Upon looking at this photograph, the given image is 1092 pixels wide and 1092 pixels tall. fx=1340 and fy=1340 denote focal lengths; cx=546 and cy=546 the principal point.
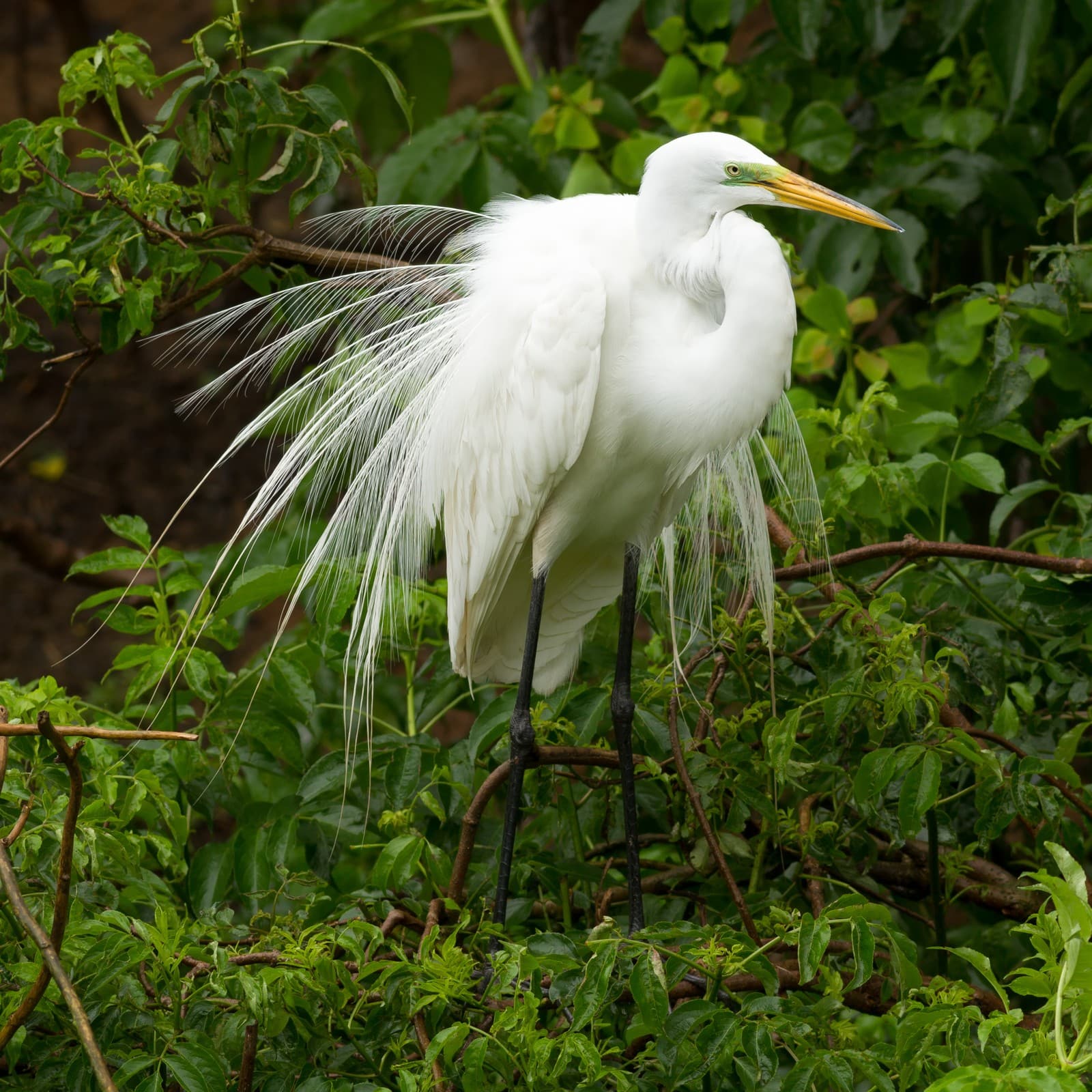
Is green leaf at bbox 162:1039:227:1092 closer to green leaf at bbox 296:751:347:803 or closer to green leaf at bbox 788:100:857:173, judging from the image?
green leaf at bbox 296:751:347:803

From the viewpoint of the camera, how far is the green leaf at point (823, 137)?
94.6 inches

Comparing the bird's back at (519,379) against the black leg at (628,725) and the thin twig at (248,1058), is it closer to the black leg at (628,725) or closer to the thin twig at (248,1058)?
the black leg at (628,725)

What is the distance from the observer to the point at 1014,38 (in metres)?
2.19

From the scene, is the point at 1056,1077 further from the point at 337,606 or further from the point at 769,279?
the point at 337,606

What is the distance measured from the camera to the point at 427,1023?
1249mm

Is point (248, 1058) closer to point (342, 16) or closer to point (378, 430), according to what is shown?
point (378, 430)

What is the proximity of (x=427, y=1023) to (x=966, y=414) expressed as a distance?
112 cm

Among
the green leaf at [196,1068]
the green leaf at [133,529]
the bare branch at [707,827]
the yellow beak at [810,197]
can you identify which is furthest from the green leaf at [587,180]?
the green leaf at [196,1068]

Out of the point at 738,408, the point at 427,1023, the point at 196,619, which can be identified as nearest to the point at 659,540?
the point at 738,408

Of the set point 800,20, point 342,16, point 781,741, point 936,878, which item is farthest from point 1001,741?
point 342,16

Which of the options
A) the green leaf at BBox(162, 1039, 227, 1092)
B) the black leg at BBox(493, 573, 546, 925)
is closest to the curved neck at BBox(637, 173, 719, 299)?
the black leg at BBox(493, 573, 546, 925)

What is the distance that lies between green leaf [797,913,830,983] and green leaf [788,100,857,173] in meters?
1.60

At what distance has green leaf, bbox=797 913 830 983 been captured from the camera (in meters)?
1.17

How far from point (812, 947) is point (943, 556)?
2.17 feet
